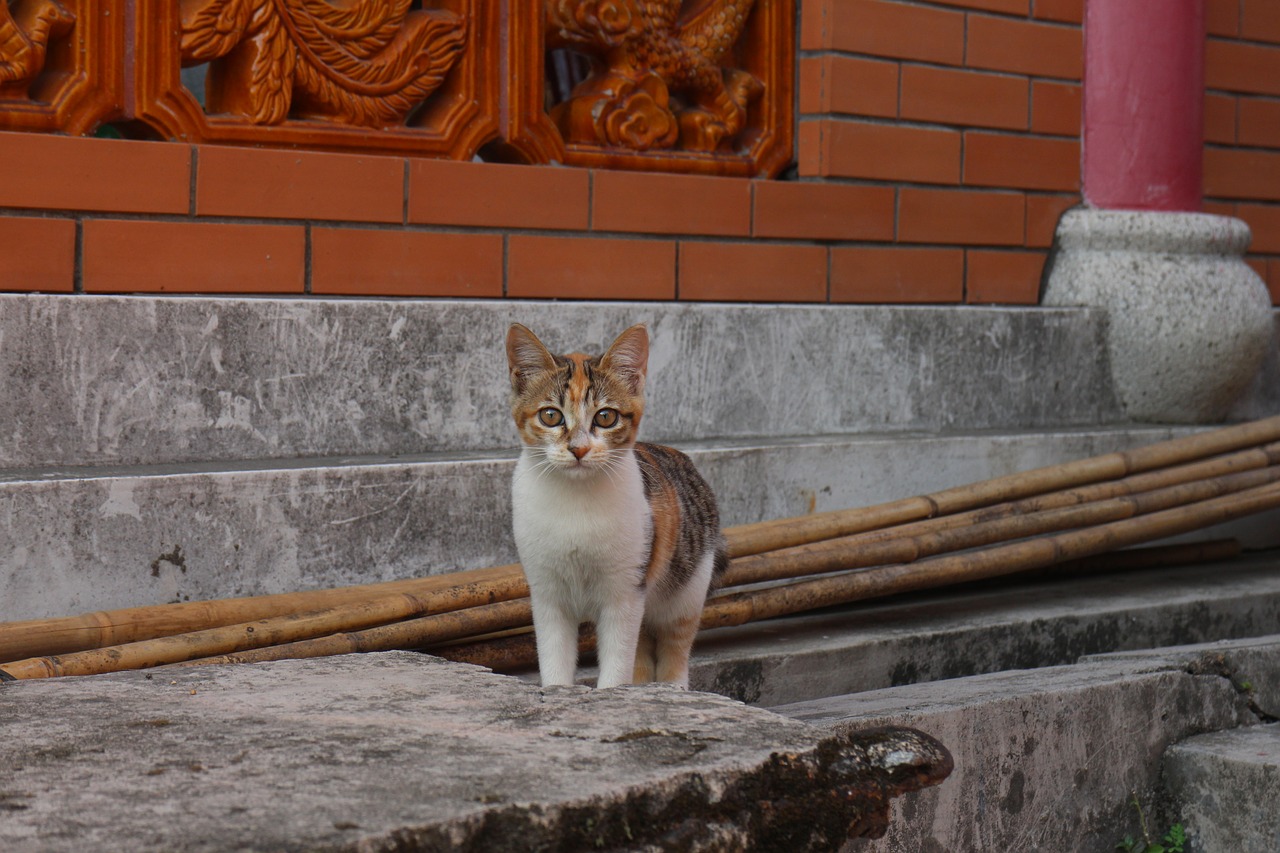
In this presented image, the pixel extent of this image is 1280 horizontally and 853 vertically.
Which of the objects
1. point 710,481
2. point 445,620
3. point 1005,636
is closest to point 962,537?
point 1005,636

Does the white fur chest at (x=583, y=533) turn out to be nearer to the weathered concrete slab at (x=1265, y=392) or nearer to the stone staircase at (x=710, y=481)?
the stone staircase at (x=710, y=481)

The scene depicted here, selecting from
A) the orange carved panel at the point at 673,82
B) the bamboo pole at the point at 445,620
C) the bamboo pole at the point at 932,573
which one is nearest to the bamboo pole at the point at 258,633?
the bamboo pole at the point at 445,620

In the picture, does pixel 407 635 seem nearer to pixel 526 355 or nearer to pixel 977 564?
pixel 526 355

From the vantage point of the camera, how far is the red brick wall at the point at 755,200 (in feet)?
11.5

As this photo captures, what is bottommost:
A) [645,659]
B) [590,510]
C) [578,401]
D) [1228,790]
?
[1228,790]

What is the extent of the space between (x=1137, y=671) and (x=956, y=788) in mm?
667

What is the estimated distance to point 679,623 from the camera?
10.0ft

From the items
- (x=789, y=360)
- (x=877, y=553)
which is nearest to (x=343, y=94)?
(x=789, y=360)

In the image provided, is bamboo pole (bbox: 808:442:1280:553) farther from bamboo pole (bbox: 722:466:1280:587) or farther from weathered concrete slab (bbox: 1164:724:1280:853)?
weathered concrete slab (bbox: 1164:724:1280:853)

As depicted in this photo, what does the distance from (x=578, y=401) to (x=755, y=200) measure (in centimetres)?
186

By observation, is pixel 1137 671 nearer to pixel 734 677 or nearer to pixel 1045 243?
pixel 734 677

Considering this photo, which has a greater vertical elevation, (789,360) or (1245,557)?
(789,360)

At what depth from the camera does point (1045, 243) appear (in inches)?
201

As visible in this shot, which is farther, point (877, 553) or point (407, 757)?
point (877, 553)
